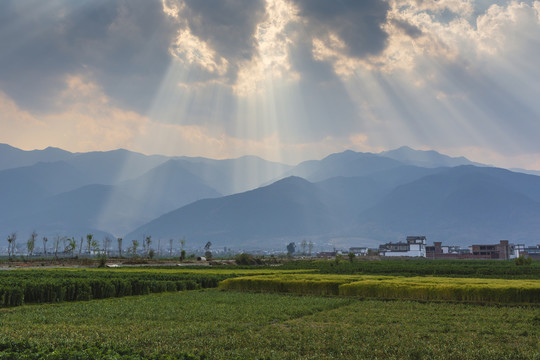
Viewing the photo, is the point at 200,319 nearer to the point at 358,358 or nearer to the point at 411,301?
the point at 358,358

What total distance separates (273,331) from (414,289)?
18.1 metres

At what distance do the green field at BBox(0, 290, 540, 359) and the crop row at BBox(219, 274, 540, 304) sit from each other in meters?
2.35

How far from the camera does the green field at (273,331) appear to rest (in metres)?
17.9

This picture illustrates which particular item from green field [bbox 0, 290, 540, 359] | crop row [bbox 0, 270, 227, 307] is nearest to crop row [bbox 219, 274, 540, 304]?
green field [bbox 0, 290, 540, 359]

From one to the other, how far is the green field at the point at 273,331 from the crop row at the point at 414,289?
7.70 ft

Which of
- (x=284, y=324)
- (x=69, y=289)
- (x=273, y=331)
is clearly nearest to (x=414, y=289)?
(x=284, y=324)

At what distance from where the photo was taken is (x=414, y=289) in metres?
36.5

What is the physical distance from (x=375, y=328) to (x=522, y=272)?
207 ft

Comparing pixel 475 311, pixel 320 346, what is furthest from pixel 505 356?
pixel 475 311

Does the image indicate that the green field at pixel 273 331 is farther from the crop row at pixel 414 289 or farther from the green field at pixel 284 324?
the crop row at pixel 414 289

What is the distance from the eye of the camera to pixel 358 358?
56.9 ft

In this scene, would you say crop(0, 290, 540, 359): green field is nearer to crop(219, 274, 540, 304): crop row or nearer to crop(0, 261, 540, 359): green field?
crop(0, 261, 540, 359): green field

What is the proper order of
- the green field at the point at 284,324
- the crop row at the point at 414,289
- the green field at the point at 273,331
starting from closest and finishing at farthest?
the green field at the point at 273,331 < the green field at the point at 284,324 < the crop row at the point at 414,289

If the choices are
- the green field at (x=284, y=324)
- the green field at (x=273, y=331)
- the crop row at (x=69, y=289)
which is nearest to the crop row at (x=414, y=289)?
the green field at (x=284, y=324)
